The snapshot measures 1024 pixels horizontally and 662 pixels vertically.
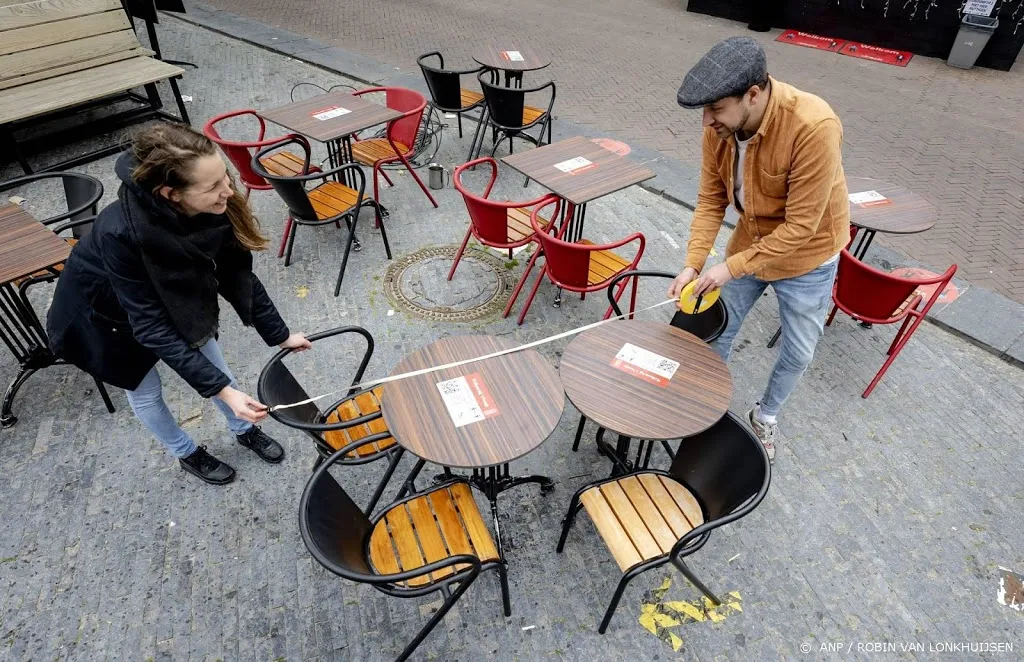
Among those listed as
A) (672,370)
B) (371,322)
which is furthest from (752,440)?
(371,322)

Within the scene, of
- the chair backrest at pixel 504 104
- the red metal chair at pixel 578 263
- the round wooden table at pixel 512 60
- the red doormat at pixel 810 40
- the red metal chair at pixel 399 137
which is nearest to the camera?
the red metal chair at pixel 578 263

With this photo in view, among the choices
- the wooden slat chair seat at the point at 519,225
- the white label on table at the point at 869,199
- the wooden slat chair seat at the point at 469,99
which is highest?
the white label on table at the point at 869,199

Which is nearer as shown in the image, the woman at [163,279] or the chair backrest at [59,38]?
the woman at [163,279]

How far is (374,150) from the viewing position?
5.38 meters

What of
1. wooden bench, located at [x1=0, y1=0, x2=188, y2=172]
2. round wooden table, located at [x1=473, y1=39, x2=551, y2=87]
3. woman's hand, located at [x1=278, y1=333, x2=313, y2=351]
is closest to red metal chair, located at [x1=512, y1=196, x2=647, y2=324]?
woman's hand, located at [x1=278, y1=333, x2=313, y2=351]

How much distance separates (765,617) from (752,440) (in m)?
0.97

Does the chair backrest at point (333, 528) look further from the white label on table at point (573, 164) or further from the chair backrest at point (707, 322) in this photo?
the white label on table at point (573, 164)

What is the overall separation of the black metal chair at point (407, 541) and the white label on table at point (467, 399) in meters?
0.38

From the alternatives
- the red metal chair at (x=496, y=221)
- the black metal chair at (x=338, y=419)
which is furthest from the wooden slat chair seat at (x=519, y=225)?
the black metal chair at (x=338, y=419)

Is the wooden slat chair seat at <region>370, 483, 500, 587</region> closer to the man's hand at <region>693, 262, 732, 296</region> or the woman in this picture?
the woman

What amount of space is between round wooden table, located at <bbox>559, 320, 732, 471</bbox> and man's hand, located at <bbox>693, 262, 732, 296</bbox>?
25 cm

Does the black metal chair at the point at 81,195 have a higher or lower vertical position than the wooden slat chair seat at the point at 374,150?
higher

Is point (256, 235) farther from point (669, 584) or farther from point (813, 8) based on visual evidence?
point (813, 8)

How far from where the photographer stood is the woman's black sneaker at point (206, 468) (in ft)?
9.87
